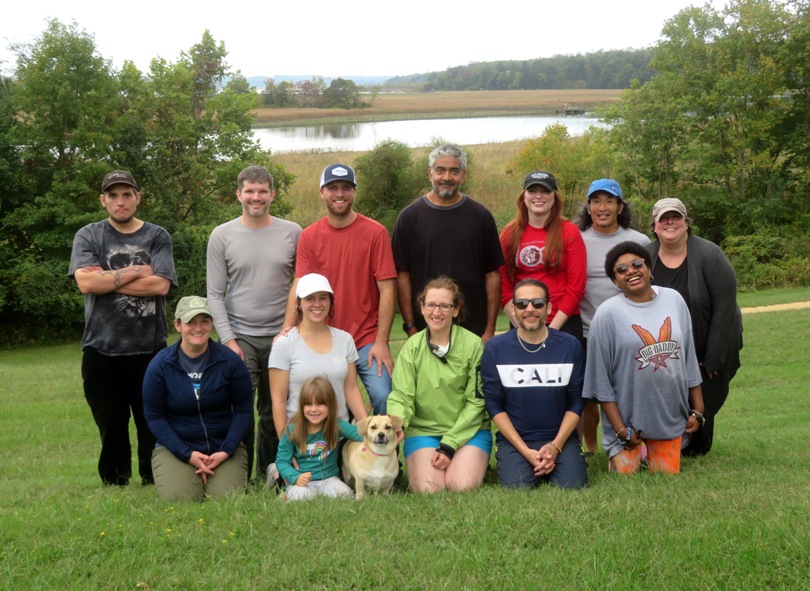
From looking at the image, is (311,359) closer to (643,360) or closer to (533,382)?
(533,382)

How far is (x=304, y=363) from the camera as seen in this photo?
618 cm

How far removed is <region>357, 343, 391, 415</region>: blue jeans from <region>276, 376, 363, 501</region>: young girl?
479 millimetres

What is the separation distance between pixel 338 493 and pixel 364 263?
5.85ft

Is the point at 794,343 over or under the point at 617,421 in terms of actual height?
under

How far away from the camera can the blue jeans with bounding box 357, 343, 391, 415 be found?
650cm

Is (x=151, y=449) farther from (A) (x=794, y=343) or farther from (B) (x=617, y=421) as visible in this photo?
(A) (x=794, y=343)

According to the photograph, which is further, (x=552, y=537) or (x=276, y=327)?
(x=276, y=327)

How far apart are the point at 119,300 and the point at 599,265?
3.92m

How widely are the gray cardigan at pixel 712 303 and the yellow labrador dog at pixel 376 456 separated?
2.49 m

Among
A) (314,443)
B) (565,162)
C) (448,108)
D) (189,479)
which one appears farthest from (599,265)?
(448,108)

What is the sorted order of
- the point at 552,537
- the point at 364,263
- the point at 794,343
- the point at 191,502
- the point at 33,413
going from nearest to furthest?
the point at 552,537 < the point at 191,502 < the point at 364,263 < the point at 33,413 < the point at 794,343

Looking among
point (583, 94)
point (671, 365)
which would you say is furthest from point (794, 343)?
point (583, 94)

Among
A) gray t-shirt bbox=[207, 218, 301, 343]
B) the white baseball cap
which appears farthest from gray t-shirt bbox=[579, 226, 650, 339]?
gray t-shirt bbox=[207, 218, 301, 343]

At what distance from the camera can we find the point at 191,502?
19.0ft
